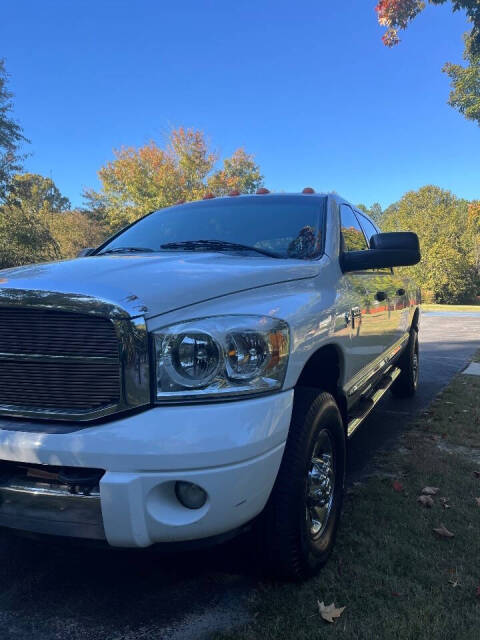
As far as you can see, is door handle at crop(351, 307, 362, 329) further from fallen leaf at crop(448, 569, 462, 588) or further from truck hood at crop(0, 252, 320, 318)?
fallen leaf at crop(448, 569, 462, 588)

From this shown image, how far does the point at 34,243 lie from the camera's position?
2028 centimetres

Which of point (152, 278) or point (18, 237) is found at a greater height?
point (18, 237)

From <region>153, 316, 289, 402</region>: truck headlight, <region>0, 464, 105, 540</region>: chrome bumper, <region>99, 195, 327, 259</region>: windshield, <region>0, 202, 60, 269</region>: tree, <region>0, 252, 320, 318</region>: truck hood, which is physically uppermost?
<region>0, 202, 60, 269</region>: tree

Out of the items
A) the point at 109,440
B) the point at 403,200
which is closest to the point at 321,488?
the point at 109,440

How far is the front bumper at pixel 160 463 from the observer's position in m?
1.67

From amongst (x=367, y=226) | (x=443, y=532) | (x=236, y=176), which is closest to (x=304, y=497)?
(x=443, y=532)

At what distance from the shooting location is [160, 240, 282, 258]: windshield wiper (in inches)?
112

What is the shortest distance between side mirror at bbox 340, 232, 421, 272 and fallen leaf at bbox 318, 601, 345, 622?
1.76m

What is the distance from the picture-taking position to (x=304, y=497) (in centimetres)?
211

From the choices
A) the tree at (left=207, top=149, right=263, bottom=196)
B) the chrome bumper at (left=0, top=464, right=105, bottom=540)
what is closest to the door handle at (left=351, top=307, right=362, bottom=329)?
the chrome bumper at (left=0, top=464, right=105, bottom=540)

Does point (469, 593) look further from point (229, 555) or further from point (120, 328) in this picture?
point (120, 328)

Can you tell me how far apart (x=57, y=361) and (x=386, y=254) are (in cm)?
190

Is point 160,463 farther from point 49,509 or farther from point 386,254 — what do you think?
point 386,254

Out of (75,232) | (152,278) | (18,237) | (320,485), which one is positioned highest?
(75,232)
